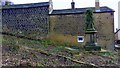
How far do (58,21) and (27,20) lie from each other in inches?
135

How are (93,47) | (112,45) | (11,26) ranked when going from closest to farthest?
(93,47) < (112,45) < (11,26)

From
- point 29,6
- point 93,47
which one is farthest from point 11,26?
point 93,47

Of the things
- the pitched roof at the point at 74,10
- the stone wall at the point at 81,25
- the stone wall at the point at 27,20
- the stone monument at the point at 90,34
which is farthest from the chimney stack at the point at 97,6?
the stone monument at the point at 90,34

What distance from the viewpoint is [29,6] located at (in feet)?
88.1

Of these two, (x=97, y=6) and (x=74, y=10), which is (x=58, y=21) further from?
(x=97, y=6)

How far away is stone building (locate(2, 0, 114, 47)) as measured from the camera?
25.6m

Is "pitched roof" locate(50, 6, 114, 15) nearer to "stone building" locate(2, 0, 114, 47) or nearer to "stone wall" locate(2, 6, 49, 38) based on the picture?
"stone building" locate(2, 0, 114, 47)

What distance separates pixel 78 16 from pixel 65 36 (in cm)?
259

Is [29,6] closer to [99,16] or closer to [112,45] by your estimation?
[99,16]

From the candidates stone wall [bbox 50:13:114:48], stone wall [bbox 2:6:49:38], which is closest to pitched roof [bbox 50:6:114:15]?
stone wall [bbox 50:13:114:48]

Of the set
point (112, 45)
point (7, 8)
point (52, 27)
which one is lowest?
point (112, 45)

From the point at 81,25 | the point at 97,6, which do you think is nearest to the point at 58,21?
the point at 81,25

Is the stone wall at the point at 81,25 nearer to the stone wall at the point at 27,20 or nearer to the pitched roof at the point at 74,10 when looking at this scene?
the pitched roof at the point at 74,10

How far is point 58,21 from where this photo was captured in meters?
26.3
